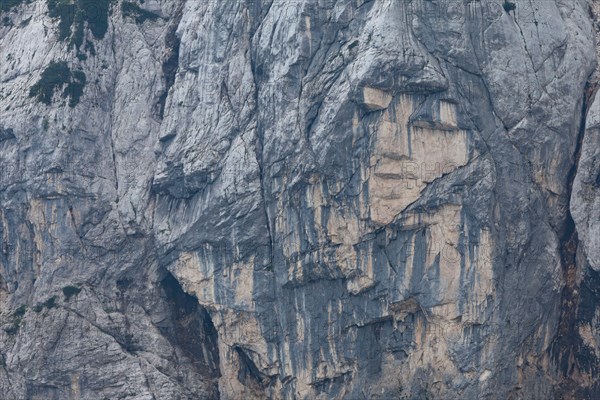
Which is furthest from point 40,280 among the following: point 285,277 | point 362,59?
point 362,59

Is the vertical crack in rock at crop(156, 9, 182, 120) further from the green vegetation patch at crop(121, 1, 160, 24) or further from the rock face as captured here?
the green vegetation patch at crop(121, 1, 160, 24)

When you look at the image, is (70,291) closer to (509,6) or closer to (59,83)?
(59,83)

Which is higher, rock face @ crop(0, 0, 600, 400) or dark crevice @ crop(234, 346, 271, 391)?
rock face @ crop(0, 0, 600, 400)

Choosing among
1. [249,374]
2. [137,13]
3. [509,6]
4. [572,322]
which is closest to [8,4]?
[137,13]

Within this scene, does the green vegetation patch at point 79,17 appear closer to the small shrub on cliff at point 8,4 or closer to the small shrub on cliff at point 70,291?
the small shrub on cliff at point 8,4

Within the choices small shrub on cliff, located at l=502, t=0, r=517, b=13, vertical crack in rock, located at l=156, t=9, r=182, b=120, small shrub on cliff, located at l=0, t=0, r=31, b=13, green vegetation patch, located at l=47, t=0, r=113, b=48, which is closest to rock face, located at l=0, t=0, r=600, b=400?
small shrub on cliff, located at l=502, t=0, r=517, b=13
